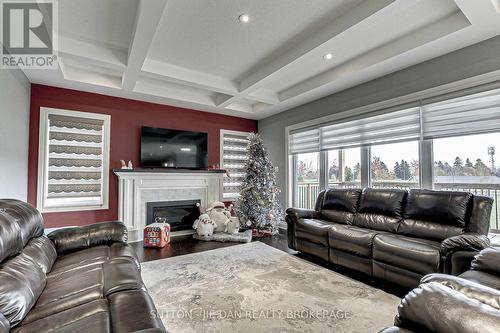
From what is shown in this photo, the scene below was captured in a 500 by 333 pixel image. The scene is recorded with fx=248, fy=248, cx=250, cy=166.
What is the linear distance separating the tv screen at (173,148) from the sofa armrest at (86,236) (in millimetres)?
2369

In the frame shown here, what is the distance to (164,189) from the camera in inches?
193

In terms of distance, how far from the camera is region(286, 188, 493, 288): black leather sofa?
2271mm

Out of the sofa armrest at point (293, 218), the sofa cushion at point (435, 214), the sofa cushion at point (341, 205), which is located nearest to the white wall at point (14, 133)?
the sofa armrest at point (293, 218)

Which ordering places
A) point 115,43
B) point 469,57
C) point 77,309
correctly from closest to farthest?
point 77,309, point 469,57, point 115,43

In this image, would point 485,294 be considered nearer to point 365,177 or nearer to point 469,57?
point 469,57

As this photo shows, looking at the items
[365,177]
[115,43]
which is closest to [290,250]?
[365,177]

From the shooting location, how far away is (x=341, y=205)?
3768 mm

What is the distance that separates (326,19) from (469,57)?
1.78 meters

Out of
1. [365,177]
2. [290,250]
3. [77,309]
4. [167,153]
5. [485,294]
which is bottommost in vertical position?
[290,250]

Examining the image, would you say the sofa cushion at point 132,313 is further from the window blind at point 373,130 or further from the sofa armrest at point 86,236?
the window blind at point 373,130

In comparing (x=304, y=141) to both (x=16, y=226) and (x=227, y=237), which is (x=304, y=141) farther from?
(x=16, y=226)

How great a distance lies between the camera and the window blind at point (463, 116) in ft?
9.16

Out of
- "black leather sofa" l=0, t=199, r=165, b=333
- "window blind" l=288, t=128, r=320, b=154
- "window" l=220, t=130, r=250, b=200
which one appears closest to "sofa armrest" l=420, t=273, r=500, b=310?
"black leather sofa" l=0, t=199, r=165, b=333

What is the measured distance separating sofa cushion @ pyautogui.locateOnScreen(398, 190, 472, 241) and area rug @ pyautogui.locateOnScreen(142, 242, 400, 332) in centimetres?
88
